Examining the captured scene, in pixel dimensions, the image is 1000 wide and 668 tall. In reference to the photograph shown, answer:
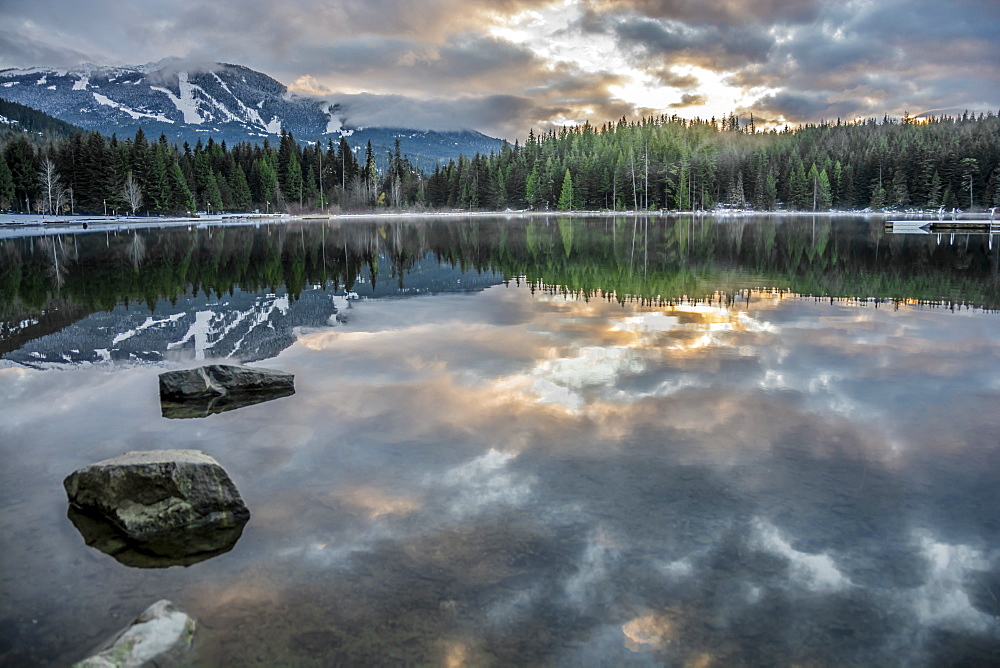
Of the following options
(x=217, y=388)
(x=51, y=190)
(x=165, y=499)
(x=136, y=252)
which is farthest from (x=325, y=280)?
(x=51, y=190)

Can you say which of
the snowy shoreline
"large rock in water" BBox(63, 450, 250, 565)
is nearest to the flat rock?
"large rock in water" BBox(63, 450, 250, 565)

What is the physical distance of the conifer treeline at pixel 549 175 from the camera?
9606 centimetres

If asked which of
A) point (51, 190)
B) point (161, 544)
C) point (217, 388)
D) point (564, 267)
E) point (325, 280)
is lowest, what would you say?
point (161, 544)

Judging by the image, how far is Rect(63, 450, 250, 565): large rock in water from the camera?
22.1ft

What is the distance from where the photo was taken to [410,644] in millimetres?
4902

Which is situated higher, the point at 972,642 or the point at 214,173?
the point at 214,173

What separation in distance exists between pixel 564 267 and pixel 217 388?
2087 cm

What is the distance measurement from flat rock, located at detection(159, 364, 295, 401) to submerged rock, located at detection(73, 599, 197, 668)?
244 inches

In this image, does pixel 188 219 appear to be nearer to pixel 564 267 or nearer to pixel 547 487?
pixel 564 267

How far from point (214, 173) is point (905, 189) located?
124796 millimetres

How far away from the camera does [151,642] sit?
476cm

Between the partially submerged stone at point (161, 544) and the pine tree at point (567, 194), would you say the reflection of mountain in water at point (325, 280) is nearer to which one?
the partially submerged stone at point (161, 544)

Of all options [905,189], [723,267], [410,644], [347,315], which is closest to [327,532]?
[410,644]

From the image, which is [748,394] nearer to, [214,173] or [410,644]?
[410,644]
